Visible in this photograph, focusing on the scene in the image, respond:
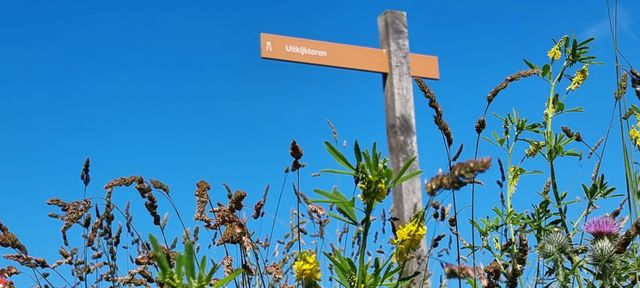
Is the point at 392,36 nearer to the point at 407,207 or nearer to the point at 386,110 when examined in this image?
the point at 386,110

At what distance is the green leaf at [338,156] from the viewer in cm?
106

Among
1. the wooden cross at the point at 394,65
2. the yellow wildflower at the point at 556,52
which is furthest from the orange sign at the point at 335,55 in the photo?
the yellow wildflower at the point at 556,52

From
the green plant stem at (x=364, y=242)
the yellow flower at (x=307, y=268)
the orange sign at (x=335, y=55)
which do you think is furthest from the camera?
the orange sign at (x=335, y=55)

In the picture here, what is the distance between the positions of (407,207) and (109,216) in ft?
7.94

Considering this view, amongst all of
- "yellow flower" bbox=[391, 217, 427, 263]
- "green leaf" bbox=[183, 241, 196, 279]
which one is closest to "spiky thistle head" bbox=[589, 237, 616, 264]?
"yellow flower" bbox=[391, 217, 427, 263]

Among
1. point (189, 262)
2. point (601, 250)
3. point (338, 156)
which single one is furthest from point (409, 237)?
point (601, 250)

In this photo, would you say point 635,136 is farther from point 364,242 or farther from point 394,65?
point 394,65

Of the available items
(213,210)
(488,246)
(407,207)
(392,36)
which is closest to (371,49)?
(392,36)

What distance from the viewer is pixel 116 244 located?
2.39 metres

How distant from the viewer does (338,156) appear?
106 centimetres

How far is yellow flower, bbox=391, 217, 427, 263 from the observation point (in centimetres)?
108

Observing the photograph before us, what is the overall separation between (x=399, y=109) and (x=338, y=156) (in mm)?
3676

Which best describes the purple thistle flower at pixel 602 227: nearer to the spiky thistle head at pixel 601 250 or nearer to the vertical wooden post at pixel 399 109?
the spiky thistle head at pixel 601 250

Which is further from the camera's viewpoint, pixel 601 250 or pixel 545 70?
pixel 545 70
